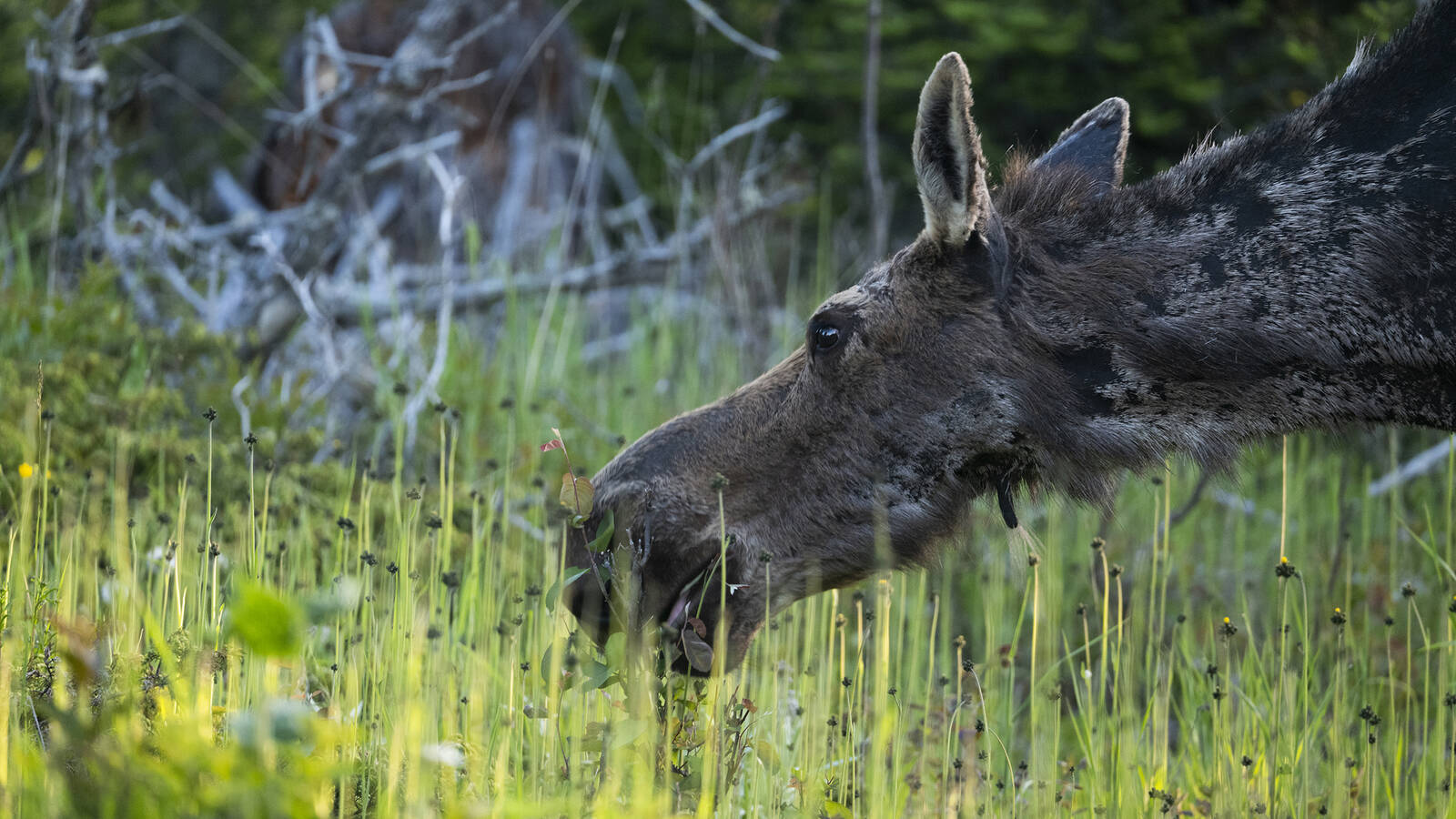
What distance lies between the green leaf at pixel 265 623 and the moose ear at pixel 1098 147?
268cm

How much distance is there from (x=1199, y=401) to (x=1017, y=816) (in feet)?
3.92

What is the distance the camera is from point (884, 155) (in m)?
10.6

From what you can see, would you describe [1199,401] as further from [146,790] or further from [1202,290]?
[146,790]

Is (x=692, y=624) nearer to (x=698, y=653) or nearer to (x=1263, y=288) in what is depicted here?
(x=698, y=653)

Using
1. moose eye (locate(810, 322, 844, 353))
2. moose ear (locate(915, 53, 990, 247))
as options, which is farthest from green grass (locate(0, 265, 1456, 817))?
moose ear (locate(915, 53, 990, 247))

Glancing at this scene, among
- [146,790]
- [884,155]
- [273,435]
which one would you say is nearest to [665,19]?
[884,155]

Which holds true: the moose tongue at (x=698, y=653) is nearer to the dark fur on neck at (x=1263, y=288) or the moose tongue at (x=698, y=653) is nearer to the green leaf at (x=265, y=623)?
the dark fur on neck at (x=1263, y=288)

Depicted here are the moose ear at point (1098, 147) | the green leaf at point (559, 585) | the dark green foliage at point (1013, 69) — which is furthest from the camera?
the dark green foliage at point (1013, 69)

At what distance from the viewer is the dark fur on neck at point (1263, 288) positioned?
9.93ft

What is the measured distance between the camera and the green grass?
2.21m

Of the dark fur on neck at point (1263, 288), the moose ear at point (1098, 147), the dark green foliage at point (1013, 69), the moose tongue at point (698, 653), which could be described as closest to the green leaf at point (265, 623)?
the moose tongue at point (698, 653)

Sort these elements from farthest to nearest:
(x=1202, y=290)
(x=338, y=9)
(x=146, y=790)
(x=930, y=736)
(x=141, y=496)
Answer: (x=338, y=9)
(x=141, y=496)
(x=930, y=736)
(x=1202, y=290)
(x=146, y=790)

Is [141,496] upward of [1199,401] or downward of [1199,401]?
downward

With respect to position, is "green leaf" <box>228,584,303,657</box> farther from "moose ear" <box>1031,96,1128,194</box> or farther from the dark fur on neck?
"moose ear" <box>1031,96,1128,194</box>
